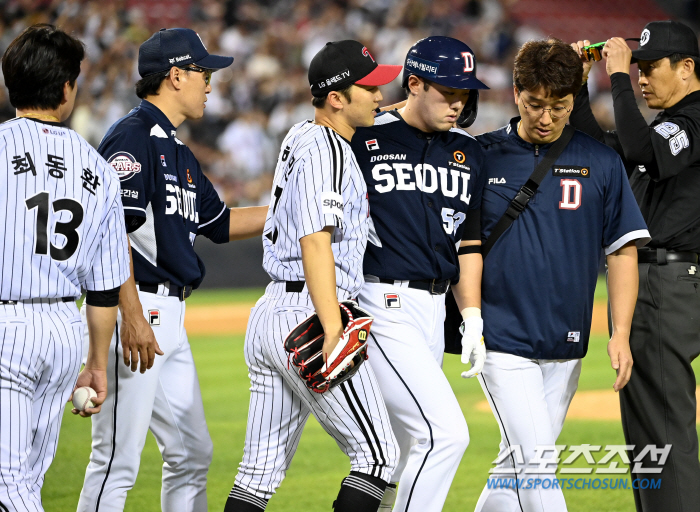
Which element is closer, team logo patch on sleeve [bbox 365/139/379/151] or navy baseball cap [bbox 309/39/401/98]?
navy baseball cap [bbox 309/39/401/98]

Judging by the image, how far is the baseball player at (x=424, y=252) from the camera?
11.3ft

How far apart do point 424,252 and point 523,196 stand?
0.56m

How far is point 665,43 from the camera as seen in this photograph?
13.9 feet

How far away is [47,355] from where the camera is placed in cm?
287

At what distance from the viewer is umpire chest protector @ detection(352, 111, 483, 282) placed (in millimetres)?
3658

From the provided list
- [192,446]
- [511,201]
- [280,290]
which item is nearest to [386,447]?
[280,290]

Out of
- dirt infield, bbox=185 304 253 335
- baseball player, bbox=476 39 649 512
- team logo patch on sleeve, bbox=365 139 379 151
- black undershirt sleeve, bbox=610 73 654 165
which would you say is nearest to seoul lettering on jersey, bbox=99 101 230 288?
team logo patch on sleeve, bbox=365 139 379 151

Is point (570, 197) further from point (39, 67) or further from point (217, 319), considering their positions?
point (217, 319)

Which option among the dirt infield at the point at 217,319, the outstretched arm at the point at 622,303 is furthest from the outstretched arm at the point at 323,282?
the dirt infield at the point at 217,319

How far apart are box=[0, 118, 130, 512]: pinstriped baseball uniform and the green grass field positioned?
2.08 meters

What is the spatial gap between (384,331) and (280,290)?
489mm

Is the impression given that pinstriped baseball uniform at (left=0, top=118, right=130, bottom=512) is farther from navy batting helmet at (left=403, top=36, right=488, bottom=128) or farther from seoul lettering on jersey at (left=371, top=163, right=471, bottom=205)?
navy batting helmet at (left=403, top=36, right=488, bottom=128)

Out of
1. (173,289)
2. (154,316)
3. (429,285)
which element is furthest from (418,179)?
(154,316)

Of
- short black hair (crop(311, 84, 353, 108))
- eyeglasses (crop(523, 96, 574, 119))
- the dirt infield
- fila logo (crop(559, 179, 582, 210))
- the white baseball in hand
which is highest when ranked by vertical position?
short black hair (crop(311, 84, 353, 108))
